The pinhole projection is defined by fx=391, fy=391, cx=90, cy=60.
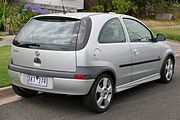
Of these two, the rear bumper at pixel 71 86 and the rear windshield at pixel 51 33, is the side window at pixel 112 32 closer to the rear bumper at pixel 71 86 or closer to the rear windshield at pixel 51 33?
the rear windshield at pixel 51 33

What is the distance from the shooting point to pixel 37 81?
19.1 feet

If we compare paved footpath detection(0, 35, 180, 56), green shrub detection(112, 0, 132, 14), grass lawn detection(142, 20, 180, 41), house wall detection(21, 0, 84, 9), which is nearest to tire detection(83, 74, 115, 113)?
paved footpath detection(0, 35, 180, 56)

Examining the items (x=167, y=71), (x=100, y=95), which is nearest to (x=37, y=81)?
(x=100, y=95)

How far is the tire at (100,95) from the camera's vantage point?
5.75 m

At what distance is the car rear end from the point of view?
5.61 meters

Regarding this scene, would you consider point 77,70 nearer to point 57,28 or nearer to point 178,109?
point 57,28

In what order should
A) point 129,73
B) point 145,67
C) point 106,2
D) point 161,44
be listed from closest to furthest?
1. point 129,73
2. point 145,67
3. point 161,44
4. point 106,2

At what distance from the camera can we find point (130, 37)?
668cm

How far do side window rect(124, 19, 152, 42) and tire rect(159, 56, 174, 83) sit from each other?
0.82 meters

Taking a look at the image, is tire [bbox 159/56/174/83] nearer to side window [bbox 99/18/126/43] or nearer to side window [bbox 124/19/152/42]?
side window [bbox 124/19/152/42]

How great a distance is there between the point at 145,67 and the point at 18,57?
7.54ft

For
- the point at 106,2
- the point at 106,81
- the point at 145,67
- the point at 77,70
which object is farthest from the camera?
the point at 106,2

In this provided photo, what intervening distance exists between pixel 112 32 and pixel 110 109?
1239 millimetres

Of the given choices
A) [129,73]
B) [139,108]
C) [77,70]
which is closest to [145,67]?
[129,73]
